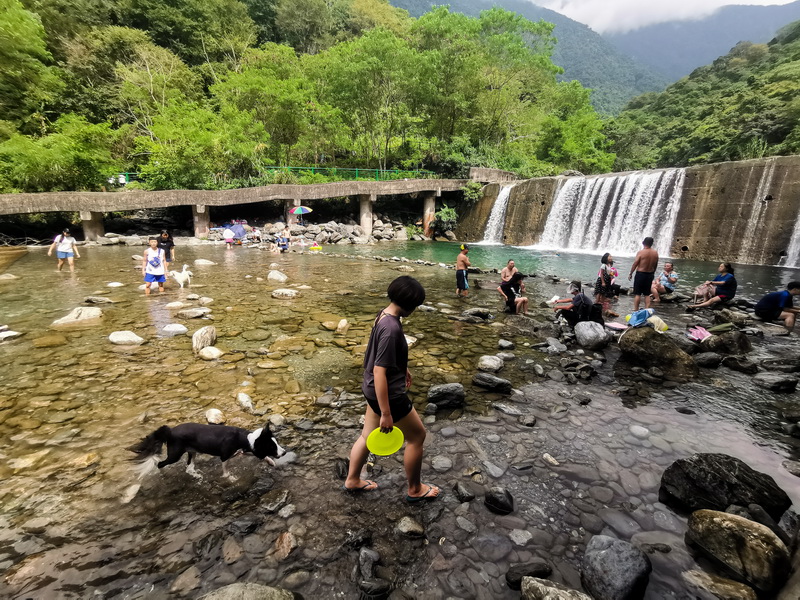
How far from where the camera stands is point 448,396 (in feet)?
15.0

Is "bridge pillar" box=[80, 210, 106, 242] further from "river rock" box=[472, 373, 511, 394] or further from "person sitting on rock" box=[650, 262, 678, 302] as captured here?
"person sitting on rock" box=[650, 262, 678, 302]

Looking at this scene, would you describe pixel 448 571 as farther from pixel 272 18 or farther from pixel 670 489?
pixel 272 18

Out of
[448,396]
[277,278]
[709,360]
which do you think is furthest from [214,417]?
[277,278]

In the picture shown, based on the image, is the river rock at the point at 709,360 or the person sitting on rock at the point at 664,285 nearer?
the river rock at the point at 709,360

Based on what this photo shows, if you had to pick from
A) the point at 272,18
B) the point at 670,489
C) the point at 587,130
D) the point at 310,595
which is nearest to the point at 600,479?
the point at 670,489

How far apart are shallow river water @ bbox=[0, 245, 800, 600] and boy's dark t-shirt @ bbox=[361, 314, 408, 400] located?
1.06 meters

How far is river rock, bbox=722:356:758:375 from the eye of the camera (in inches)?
223

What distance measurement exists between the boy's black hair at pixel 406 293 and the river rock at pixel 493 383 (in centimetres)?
281

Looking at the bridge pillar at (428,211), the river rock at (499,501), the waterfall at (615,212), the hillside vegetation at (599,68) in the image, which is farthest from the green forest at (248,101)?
the hillside vegetation at (599,68)

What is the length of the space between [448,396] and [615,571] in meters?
2.47

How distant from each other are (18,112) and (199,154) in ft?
38.1

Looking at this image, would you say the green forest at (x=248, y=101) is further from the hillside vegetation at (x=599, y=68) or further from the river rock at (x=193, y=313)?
the hillside vegetation at (x=599, y=68)

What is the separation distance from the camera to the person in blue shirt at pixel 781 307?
777 centimetres

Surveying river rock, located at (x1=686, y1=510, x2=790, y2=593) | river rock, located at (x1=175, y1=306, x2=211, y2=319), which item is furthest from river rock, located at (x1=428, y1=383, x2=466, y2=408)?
river rock, located at (x1=175, y1=306, x2=211, y2=319)
